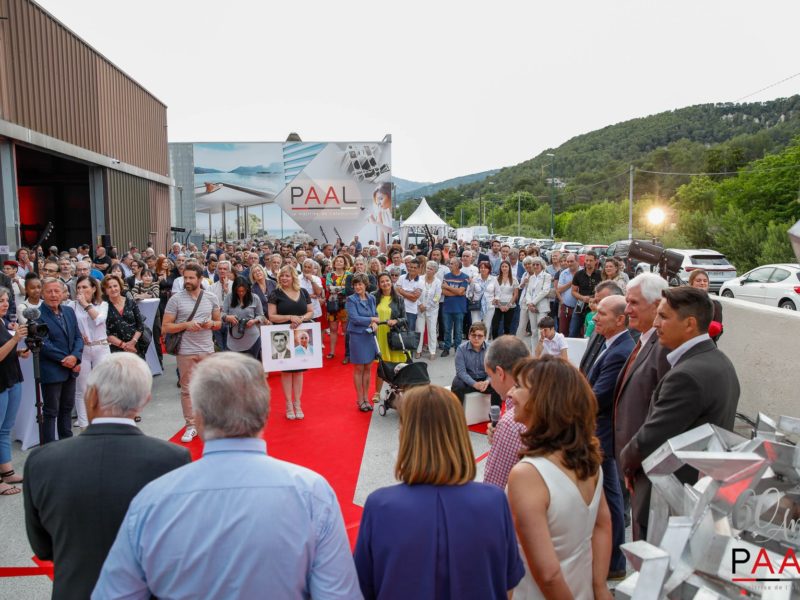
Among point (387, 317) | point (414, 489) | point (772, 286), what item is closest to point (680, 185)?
point (772, 286)

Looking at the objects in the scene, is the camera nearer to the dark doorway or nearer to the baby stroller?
the baby stroller

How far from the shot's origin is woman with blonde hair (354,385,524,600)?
1.83 meters

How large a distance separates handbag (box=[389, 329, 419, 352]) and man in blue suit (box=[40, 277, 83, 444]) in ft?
10.8

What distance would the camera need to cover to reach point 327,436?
20.9ft

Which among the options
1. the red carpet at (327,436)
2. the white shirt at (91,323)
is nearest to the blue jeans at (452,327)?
the red carpet at (327,436)

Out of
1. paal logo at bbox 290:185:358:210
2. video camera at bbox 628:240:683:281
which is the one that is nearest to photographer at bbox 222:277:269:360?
video camera at bbox 628:240:683:281

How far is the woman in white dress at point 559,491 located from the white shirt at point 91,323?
507cm

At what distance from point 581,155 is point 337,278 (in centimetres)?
11703

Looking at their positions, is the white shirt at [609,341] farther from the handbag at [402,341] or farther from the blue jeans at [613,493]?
the handbag at [402,341]

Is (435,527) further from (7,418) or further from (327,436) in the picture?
(327,436)

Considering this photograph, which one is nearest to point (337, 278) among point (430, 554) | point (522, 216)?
point (430, 554)

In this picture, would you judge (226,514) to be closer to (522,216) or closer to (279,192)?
(279,192)

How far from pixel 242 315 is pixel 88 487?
16.7ft

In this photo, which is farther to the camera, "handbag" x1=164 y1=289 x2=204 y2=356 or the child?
the child
